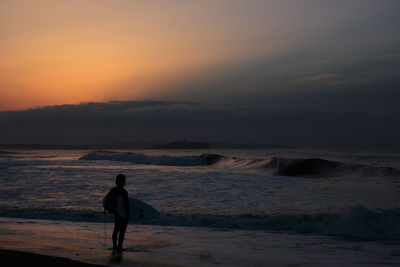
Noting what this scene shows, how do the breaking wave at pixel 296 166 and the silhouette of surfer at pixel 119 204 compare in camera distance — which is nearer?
the silhouette of surfer at pixel 119 204

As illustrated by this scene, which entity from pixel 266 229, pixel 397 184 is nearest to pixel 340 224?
pixel 266 229

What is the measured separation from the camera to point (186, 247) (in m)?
8.22

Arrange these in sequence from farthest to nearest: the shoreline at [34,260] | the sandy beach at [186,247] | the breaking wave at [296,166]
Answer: the breaking wave at [296,166] < the sandy beach at [186,247] < the shoreline at [34,260]

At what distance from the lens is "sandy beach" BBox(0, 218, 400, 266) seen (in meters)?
6.89

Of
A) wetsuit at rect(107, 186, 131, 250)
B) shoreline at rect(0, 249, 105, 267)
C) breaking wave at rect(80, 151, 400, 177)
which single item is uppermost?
wetsuit at rect(107, 186, 131, 250)

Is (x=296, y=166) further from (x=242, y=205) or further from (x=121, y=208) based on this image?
(x=121, y=208)

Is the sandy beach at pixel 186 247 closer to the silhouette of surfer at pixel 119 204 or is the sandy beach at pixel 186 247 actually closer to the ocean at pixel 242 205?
the silhouette of surfer at pixel 119 204

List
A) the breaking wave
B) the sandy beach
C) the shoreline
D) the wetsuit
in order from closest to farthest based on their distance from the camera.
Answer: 1. the shoreline
2. the sandy beach
3. the wetsuit
4. the breaking wave

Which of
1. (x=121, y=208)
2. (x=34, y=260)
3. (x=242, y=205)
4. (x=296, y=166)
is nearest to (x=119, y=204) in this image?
(x=121, y=208)

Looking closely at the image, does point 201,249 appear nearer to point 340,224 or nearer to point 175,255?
point 175,255

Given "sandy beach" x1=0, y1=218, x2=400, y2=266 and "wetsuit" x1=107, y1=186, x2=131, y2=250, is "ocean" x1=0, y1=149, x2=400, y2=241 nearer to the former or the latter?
"sandy beach" x1=0, y1=218, x2=400, y2=266

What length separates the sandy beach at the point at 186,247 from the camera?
6.89 metres

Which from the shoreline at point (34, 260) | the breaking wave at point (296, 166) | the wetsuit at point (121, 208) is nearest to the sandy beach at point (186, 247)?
the shoreline at point (34, 260)

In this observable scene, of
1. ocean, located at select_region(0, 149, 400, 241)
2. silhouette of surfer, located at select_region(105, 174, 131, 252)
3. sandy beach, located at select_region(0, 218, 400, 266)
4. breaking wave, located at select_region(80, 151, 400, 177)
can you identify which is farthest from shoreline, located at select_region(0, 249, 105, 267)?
breaking wave, located at select_region(80, 151, 400, 177)
